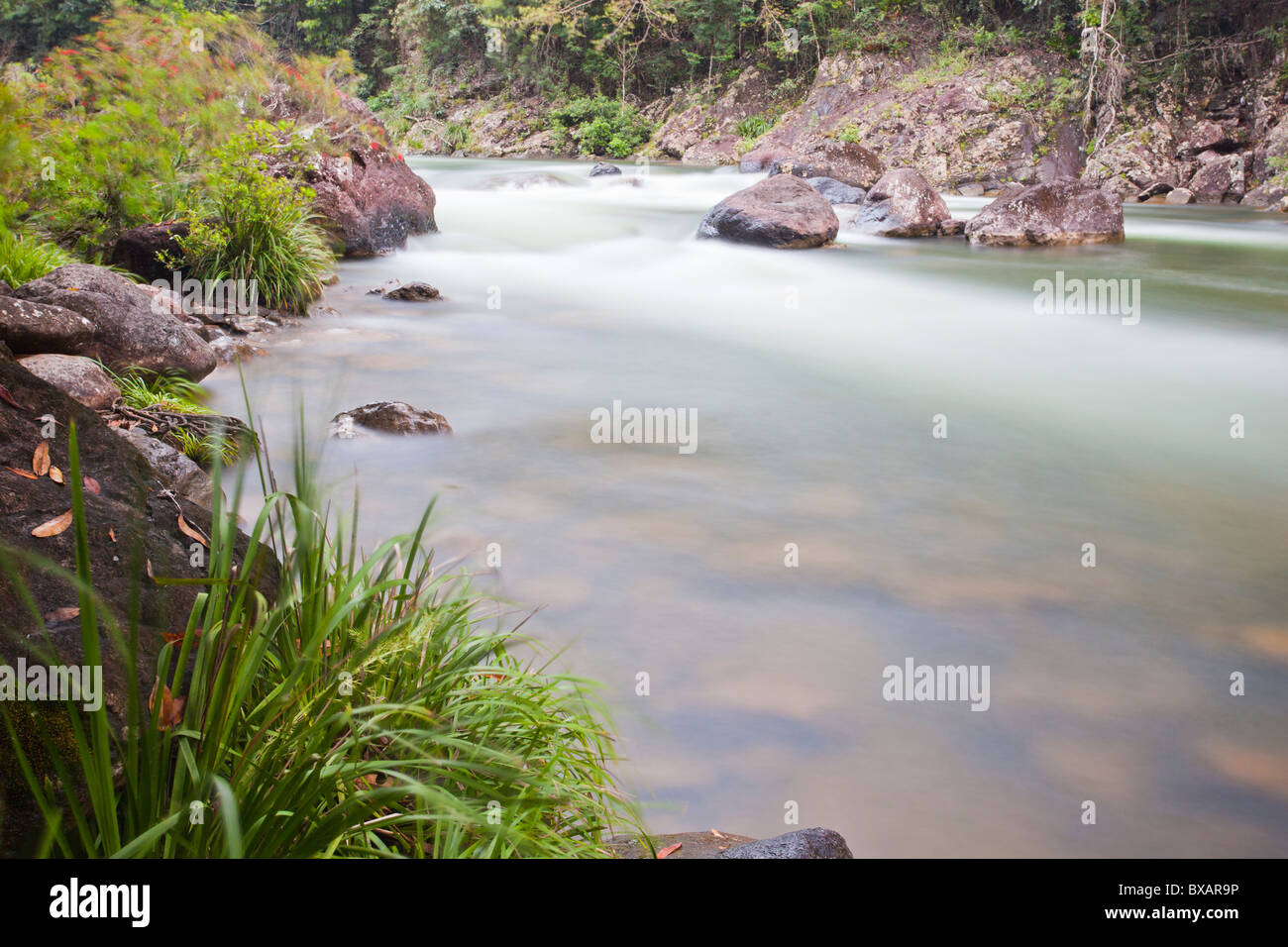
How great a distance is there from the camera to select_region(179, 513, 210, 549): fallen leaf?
2342 mm

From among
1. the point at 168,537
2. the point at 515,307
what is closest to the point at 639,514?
the point at 168,537

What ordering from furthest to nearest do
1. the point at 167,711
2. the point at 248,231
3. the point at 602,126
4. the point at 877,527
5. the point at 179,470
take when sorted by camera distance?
the point at 602,126 < the point at 248,231 < the point at 877,527 < the point at 179,470 < the point at 167,711

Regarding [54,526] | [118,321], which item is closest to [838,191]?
[118,321]

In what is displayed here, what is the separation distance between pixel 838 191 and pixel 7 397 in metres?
17.4

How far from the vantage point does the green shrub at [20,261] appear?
623 cm

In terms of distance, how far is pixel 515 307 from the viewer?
9.62 metres

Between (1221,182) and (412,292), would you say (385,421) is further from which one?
(1221,182)

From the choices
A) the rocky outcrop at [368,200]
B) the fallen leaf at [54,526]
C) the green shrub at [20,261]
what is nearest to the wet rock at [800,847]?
the fallen leaf at [54,526]

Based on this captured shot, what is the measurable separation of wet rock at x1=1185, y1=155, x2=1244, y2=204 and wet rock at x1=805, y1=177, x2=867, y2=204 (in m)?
7.63

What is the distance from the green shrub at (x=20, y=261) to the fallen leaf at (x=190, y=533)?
16.1 ft

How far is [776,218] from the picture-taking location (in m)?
13.2
